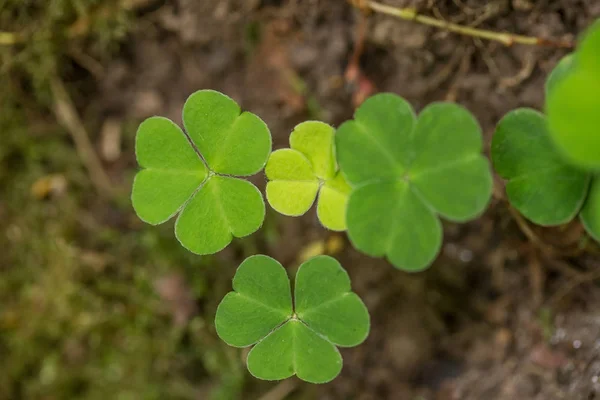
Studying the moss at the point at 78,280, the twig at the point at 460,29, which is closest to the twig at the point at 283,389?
the moss at the point at 78,280

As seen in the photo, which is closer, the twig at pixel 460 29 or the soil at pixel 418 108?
the twig at pixel 460 29

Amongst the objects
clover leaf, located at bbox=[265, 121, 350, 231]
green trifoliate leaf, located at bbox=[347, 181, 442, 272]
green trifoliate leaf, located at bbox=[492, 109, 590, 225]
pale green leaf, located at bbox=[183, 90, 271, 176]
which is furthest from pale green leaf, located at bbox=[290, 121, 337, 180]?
Result: green trifoliate leaf, located at bbox=[492, 109, 590, 225]

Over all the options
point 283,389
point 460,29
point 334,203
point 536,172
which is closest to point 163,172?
point 334,203

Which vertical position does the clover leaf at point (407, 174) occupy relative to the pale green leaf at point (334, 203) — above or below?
above

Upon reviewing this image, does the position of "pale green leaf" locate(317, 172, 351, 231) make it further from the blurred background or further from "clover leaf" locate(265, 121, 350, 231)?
the blurred background

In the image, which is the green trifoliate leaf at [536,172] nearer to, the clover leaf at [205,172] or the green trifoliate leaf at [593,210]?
the green trifoliate leaf at [593,210]

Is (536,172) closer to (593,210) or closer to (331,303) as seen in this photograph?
(593,210)
